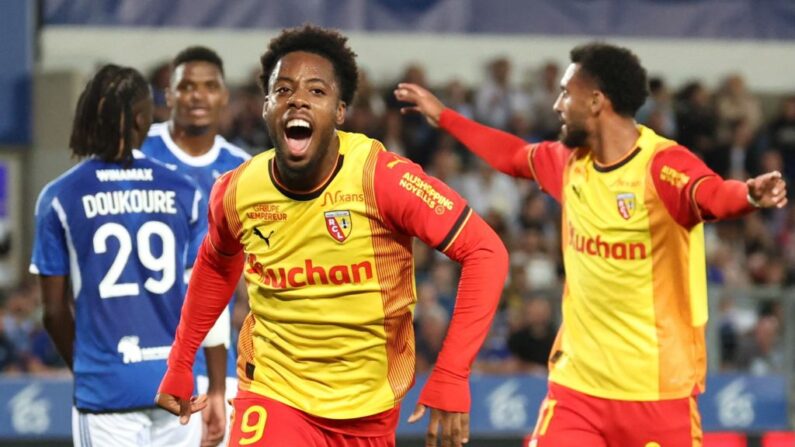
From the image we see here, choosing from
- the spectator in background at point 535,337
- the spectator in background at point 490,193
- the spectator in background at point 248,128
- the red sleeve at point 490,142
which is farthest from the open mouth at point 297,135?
the spectator in background at point 490,193

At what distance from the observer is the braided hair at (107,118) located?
19.0 feet

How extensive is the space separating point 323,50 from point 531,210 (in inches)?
361

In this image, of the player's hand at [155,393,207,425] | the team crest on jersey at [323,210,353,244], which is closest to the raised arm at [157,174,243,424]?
the player's hand at [155,393,207,425]

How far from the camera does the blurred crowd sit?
11570 millimetres

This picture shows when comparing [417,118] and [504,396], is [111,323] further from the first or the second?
[417,118]

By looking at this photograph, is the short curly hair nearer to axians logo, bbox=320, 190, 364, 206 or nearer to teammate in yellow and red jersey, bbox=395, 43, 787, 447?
axians logo, bbox=320, 190, 364, 206

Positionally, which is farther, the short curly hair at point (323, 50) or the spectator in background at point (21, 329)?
the spectator in background at point (21, 329)

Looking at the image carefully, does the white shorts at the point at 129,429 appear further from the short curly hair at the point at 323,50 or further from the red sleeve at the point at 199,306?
the short curly hair at the point at 323,50

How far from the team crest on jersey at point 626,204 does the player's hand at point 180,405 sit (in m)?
1.98

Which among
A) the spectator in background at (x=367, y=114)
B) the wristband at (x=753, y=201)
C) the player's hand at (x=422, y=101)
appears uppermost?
the spectator in background at (x=367, y=114)

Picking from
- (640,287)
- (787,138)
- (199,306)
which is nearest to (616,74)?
(640,287)

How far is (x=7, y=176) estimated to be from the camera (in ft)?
48.4

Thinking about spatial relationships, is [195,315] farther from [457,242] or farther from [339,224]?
[457,242]

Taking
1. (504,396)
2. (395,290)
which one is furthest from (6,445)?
(395,290)
